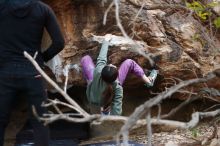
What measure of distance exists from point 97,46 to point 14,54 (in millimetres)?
1564

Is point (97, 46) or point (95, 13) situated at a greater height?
point (95, 13)

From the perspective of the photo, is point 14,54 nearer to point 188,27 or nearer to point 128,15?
point 128,15

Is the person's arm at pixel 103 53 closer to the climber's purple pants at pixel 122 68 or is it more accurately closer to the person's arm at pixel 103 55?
the person's arm at pixel 103 55

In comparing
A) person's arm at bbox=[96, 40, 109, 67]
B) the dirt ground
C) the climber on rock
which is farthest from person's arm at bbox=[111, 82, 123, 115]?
the dirt ground

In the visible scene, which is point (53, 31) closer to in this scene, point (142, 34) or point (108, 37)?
point (108, 37)

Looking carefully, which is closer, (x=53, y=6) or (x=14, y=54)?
(x=14, y=54)

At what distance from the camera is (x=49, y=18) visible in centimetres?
394

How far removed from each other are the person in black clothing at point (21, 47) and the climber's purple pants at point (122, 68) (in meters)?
1.17

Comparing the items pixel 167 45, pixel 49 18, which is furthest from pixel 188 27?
pixel 49 18

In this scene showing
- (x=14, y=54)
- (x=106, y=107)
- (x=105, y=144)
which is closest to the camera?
(x=14, y=54)

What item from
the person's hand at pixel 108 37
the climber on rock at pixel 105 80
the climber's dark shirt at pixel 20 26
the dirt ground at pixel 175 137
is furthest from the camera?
the dirt ground at pixel 175 137

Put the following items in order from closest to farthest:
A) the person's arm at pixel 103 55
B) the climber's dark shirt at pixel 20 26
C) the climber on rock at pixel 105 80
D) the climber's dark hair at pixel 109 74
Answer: the climber's dark shirt at pixel 20 26 → the climber's dark hair at pixel 109 74 → the climber on rock at pixel 105 80 → the person's arm at pixel 103 55

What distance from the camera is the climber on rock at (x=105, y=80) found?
4.74 metres

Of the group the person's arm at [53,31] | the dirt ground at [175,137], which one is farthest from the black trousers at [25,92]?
the dirt ground at [175,137]
